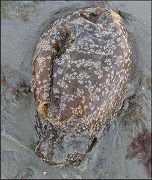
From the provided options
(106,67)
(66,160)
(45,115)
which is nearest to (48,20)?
(106,67)

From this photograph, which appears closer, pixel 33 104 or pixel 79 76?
pixel 79 76

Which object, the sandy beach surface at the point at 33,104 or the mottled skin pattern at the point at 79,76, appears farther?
the sandy beach surface at the point at 33,104

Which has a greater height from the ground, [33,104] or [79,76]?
[79,76]

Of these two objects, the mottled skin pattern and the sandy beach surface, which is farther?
the sandy beach surface

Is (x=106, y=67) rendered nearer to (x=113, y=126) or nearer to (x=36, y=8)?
(x=113, y=126)
